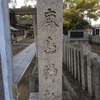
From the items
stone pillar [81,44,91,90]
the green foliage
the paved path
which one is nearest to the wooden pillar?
stone pillar [81,44,91,90]

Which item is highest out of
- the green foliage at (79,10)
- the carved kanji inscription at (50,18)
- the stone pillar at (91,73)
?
the green foliage at (79,10)

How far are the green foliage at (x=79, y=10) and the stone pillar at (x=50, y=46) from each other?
12.0 metres

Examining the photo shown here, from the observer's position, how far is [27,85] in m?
4.15

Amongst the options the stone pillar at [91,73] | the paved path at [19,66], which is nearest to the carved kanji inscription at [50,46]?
the stone pillar at [91,73]

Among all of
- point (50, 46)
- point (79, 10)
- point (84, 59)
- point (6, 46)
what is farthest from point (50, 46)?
point (79, 10)

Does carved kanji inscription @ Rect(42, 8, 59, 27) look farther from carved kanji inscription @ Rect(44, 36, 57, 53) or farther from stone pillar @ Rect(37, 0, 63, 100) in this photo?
carved kanji inscription @ Rect(44, 36, 57, 53)

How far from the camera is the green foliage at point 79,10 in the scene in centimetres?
1445

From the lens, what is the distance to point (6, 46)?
3.09 feet

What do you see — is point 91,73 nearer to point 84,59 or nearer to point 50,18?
point 84,59

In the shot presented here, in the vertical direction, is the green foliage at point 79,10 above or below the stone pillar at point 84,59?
above

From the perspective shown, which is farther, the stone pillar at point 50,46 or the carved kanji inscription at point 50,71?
the carved kanji inscription at point 50,71

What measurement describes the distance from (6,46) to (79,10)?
15.2 meters

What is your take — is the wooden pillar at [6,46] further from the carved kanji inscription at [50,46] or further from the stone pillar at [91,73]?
the stone pillar at [91,73]

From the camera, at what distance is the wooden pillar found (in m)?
0.91
